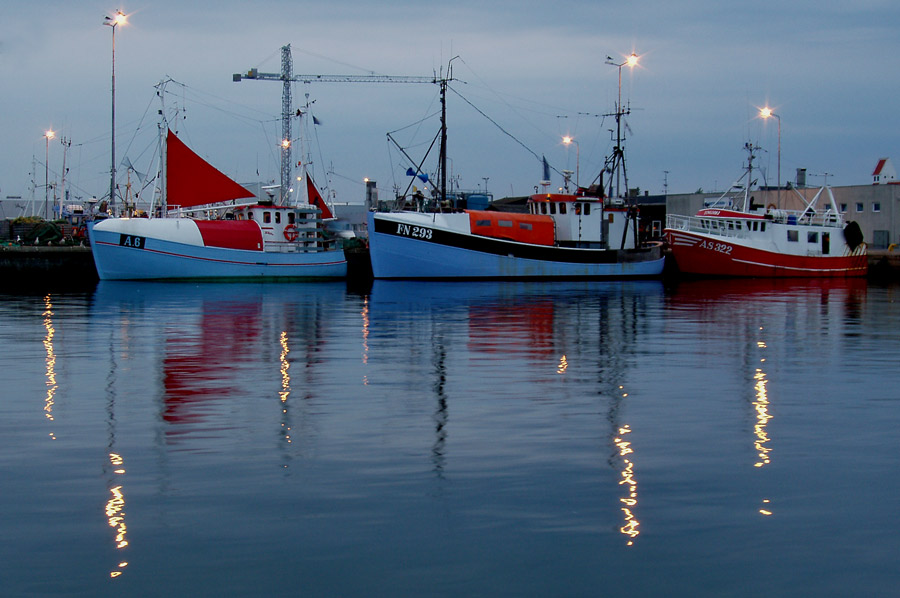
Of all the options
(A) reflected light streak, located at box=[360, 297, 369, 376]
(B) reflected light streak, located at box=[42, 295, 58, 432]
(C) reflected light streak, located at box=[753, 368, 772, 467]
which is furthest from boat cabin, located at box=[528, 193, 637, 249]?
(C) reflected light streak, located at box=[753, 368, 772, 467]

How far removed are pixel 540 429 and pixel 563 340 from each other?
11908 mm

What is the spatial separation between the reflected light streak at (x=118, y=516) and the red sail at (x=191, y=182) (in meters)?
50.1


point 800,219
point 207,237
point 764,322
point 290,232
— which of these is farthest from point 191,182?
point 764,322

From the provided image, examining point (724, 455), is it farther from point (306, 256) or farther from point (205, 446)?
point (306, 256)

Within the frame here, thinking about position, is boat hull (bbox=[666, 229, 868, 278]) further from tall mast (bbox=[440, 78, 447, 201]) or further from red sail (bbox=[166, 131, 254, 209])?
red sail (bbox=[166, 131, 254, 209])

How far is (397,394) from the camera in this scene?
15875 millimetres

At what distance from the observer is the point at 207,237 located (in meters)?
53.6

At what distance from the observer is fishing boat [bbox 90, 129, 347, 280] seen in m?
52.5

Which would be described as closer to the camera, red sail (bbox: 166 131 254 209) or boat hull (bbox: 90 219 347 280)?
boat hull (bbox: 90 219 347 280)

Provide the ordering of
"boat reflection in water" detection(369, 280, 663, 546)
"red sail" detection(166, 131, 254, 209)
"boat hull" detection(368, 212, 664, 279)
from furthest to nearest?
"red sail" detection(166, 131, 254, 209)
"boat hull" detection(368, 212, 664, 279)
"boat reflection in water" detection(369, 280, 663, 546)

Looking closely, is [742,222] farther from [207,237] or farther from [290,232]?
[207,237]

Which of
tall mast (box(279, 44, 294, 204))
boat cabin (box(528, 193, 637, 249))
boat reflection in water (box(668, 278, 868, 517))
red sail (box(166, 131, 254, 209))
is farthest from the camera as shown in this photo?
tall mast (box(279, 44, 294, 204))

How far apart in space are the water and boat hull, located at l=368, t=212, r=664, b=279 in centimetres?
3198

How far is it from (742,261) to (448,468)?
53926 mm
